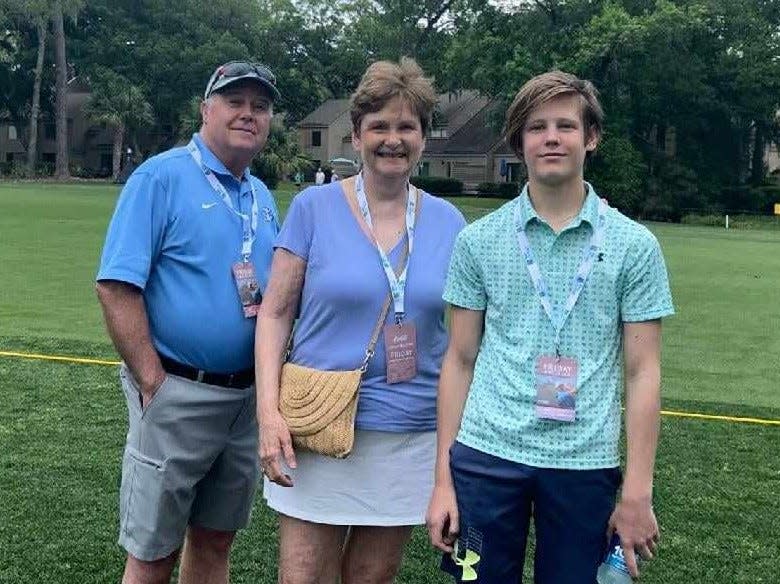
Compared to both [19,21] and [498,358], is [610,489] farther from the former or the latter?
[19,21]

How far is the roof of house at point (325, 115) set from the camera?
2554 inches

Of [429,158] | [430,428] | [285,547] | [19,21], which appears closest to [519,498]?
[430,428]

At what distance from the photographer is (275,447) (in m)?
2.74

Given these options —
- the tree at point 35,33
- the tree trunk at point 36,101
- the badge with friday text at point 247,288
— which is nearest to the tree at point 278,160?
the tree at point 35,33

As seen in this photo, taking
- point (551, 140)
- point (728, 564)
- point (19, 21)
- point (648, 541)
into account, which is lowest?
point (728, 564)

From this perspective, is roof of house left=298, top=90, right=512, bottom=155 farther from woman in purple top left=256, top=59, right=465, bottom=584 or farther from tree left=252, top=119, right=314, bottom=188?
woman in purple top left=256, top=59, right=465, bottom=584

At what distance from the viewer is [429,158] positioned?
205 feet

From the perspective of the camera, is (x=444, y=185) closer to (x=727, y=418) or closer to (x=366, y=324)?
(x=727, y=418)

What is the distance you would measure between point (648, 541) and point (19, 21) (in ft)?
221

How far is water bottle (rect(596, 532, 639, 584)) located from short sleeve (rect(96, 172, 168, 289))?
5.04 feet

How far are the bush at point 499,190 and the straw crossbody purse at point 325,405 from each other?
4846 cm

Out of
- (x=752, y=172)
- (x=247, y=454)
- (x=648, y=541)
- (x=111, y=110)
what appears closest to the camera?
(x=648, y=541)

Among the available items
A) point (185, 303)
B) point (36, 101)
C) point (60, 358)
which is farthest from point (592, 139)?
point (36, 101)

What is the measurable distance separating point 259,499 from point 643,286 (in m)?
3.17
